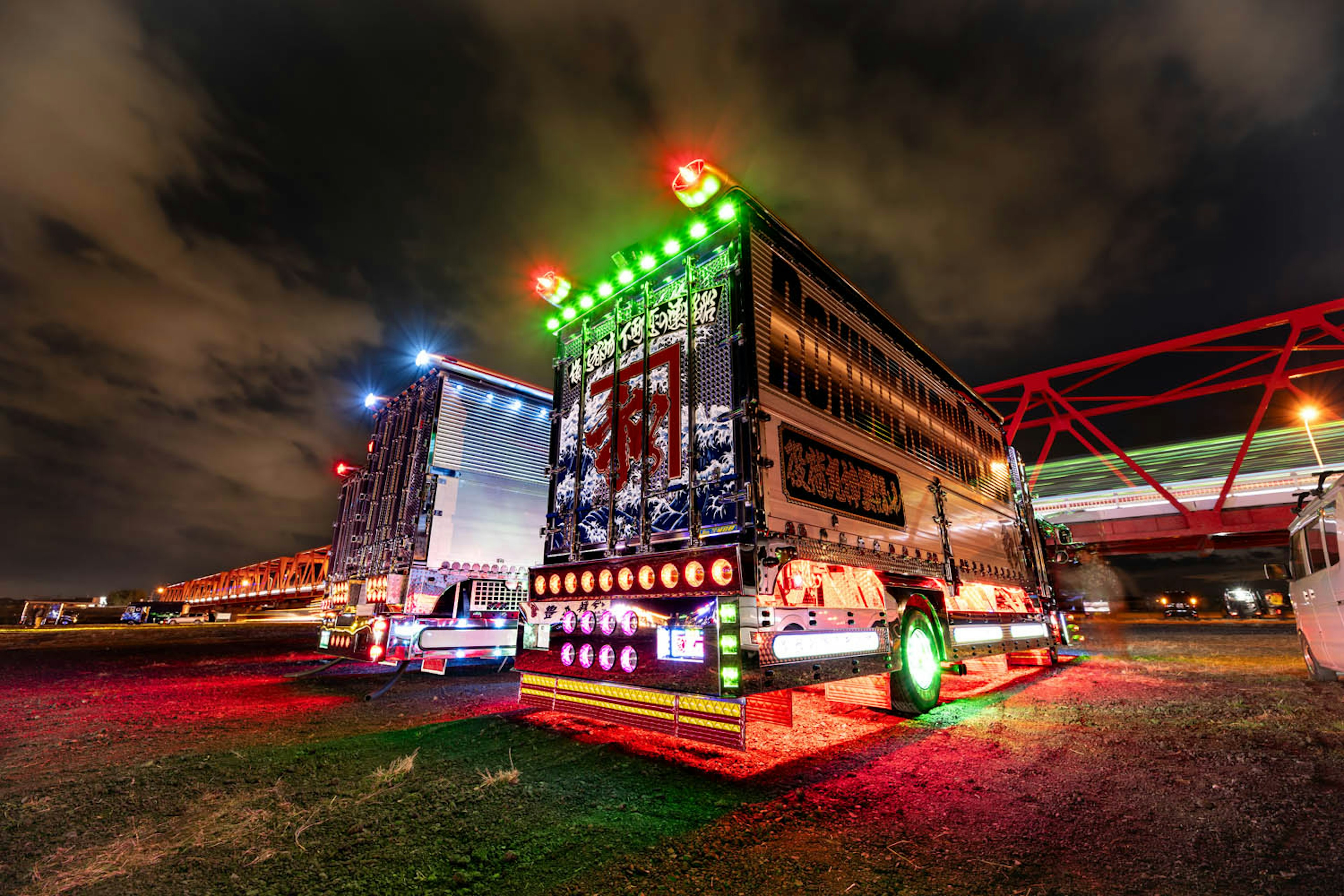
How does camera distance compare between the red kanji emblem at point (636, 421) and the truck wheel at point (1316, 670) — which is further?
the truck wheel at point (1316, 670)

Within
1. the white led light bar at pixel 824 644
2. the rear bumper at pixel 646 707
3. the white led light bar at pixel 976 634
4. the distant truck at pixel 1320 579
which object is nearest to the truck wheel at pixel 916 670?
the white led light bar at pixel 976 634

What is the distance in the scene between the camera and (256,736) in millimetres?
5336

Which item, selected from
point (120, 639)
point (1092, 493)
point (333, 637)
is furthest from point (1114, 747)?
point (1092, 493)

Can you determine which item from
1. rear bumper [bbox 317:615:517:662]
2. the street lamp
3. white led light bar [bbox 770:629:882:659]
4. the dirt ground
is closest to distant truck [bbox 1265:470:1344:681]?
the dirt ground

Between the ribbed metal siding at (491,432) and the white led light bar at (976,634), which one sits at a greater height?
the ribbed metal siding at (491,432)

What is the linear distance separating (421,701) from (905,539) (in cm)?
680

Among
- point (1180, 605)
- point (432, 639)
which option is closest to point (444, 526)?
point (432, 639)

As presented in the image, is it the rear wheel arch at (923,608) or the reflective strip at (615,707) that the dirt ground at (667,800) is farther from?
the rear wheel arch at (923,608)

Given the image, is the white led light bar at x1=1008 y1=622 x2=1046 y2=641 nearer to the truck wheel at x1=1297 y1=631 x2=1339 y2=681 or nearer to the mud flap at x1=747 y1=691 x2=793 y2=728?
the truck wheel at x1=1297 y1=631 x2=1339 y2=681

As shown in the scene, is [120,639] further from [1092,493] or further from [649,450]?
[1092,493]

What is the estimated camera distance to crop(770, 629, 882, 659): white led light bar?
432 cm

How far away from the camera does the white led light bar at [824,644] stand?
4.32 meters

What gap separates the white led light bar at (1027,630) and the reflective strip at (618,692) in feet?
24.6

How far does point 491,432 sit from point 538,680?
546 cm
